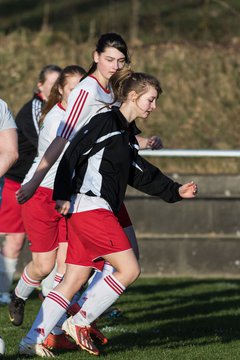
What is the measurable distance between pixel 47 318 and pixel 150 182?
1206 millimetres

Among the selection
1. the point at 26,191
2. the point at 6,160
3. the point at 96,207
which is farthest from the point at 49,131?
the point at 6,160

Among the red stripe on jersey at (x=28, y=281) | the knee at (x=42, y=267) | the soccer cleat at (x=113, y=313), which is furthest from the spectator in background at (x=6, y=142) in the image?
the soccer cleat at (x=113, y=313)

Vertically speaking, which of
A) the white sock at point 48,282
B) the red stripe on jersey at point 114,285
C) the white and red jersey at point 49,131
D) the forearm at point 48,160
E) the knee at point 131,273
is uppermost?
the forearm at point 48,160

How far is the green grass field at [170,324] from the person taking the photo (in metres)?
6.96

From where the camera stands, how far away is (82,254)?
6648 millimetres

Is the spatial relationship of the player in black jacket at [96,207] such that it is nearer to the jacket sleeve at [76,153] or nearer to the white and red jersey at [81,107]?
the jacket sleeve at [76,153]

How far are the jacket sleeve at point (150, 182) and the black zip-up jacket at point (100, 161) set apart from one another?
0.20m

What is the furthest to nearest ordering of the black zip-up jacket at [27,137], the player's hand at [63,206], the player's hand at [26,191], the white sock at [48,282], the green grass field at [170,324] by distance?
the black zip-up jacket at [27,137]
the white sock at [48,282]
the green grass field at [170,324]
the player's hand at [26,191]
the player's hand at [63,206]

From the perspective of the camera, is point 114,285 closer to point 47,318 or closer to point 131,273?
point 131,273

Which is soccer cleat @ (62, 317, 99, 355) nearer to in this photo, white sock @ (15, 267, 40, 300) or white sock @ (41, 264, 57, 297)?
white sock @ (15, 267, 40, 300)

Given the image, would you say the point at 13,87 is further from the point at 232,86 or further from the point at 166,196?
the point at 166,196

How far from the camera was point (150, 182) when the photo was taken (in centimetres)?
696

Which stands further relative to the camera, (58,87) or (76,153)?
(58,87)

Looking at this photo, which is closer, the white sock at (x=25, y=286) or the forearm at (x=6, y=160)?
the forearm at (x=6, y=160)
